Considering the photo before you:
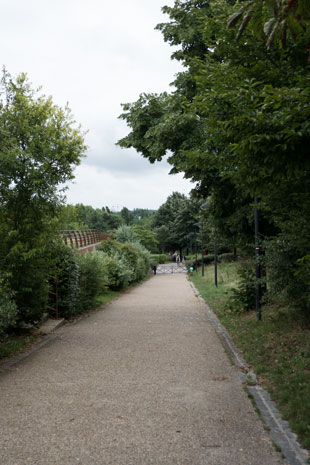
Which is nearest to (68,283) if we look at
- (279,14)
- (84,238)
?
(279,14)

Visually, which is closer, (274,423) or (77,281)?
(274,423)

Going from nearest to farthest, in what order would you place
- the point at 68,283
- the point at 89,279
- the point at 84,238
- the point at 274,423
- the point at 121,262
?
the point at 274,423 < the point at 68,283 < the point at 89,279 < the point at 121,262 < the point at 84,238

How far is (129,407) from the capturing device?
15.7 feet

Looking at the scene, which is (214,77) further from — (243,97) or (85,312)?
(85,312)

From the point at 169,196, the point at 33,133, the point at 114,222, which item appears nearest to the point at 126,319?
the point at 33,133

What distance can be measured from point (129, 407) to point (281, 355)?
2965mm

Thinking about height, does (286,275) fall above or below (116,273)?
above

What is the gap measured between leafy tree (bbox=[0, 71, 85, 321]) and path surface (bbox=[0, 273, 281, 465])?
1497mm

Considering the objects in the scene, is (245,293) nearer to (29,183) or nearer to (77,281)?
(77,281)

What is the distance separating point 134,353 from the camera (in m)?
7.65

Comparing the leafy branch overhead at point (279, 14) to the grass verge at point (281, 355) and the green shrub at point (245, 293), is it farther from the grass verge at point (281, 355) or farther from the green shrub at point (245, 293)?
the green shrub at point (245, 293)

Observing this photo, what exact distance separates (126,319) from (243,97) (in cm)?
926

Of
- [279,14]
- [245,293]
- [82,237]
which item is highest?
[279,14]

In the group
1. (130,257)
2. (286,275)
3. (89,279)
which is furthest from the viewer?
(130,257)
